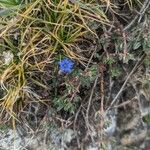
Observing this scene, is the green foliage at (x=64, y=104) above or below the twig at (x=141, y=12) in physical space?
below

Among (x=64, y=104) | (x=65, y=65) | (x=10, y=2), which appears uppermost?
(x=10, y=2)

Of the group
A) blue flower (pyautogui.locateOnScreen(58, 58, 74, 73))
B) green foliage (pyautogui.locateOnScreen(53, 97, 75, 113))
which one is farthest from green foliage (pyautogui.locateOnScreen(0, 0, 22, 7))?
green foliage (pyautogui.locateOnScreen(53, 97, 75, 113))

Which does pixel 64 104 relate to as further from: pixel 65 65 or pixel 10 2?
Result: pixel 10 2

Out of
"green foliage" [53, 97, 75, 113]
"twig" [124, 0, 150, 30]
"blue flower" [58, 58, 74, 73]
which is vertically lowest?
"green foliage" [53, 97, 75, 113]

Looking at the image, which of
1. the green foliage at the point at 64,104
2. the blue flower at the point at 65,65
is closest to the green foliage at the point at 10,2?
the blue flower at the point at 65,65

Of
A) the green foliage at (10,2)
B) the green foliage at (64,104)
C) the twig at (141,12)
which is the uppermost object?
the green foliage at (10,2)

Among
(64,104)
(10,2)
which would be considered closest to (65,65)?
(64,104)

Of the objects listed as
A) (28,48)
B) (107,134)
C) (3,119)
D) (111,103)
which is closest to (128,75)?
(111,103)

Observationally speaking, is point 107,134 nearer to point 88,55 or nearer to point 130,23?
point 88,55

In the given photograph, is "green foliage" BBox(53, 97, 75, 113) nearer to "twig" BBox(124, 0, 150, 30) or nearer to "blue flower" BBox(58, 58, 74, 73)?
"blue flower" BBox(58, 58, 74, 73)

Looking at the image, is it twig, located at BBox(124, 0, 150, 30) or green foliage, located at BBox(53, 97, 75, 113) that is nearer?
green foliage, located at BBox(53, 97, 75, 113)

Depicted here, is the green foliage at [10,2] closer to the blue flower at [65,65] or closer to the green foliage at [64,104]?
the blue flower at [65,65]
